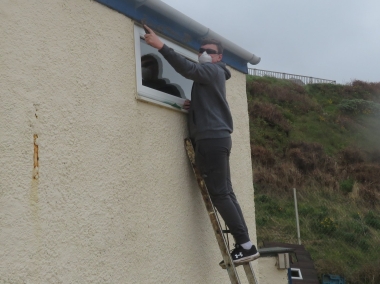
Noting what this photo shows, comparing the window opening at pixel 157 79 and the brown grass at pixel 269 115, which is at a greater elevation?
the brown grass at pixel 269 115

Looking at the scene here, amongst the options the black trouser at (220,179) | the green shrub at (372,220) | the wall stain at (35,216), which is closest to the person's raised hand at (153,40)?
the black trouser at (220,179)

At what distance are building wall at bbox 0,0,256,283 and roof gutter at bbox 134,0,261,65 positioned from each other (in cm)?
31

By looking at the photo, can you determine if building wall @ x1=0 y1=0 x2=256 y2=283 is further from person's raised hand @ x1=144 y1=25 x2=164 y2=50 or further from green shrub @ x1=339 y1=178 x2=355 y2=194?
green shrub @ x1=339 y1=178 x2=355 y2=194

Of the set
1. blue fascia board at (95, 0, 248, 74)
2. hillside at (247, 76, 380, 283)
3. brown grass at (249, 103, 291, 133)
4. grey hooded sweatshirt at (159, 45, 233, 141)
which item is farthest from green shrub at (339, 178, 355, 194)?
grey hooded sweatshirt at (159, 45, 233, 141)

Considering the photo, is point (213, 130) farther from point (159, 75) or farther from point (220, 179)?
point (159, 75)

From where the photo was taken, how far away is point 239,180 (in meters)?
5.14

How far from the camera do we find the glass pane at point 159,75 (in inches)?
167

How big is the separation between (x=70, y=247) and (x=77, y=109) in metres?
0.87

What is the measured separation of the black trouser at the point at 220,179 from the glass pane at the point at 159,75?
0.58 m

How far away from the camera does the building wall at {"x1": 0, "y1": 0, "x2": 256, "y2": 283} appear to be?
2.88 metres

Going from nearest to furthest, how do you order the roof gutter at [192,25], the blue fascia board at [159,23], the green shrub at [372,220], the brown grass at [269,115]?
the blue fascia board at [159,23] < the roof gutter at [192,25] < the green shrub at [372,220] < the brown grass at [269,115]

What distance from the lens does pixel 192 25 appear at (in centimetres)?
466

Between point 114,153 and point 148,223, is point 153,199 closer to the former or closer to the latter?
point 148,223

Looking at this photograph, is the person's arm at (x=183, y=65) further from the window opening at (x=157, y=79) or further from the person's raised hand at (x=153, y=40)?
the window opening at (x=157, y=79)
